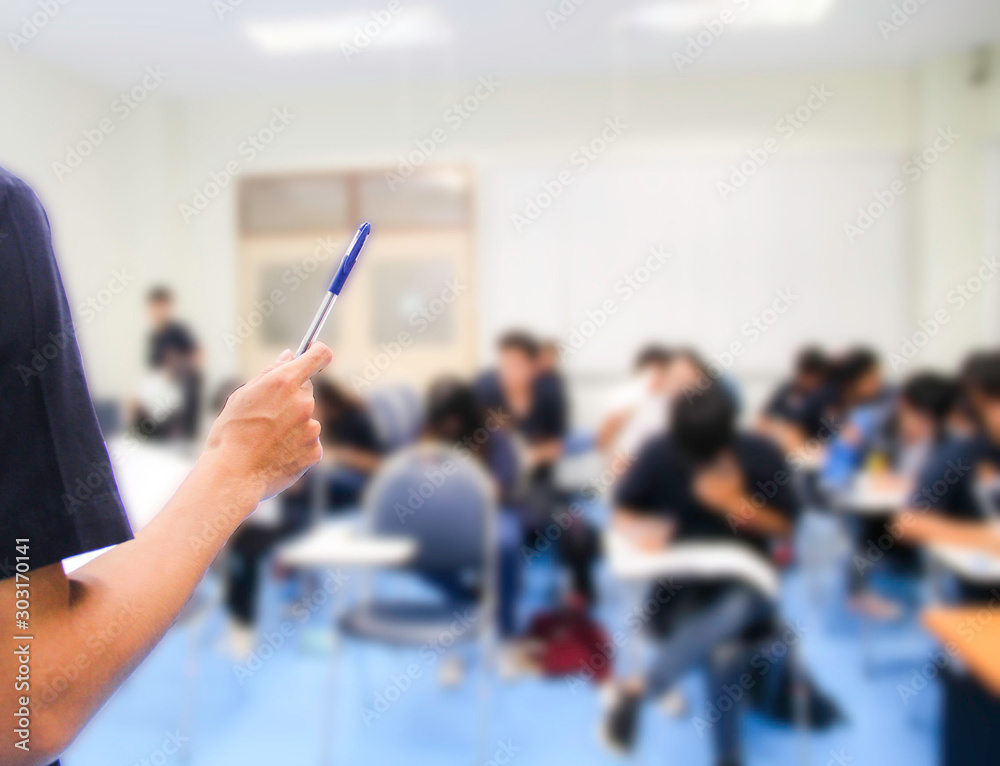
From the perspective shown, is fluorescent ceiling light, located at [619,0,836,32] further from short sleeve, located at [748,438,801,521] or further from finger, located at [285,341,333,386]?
finger, located at [285,341,333,386]

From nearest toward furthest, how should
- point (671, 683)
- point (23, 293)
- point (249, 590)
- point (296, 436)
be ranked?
1. point (23, 293)
2. point (296, 436)
3. point (671, 683)
4. point (249, 590)

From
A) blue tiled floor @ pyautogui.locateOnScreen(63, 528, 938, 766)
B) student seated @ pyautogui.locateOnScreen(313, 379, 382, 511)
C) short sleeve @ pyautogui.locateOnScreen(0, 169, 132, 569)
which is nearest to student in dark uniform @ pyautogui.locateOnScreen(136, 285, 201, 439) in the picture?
student seated @ pyautogui.locateOnScreen(313, 379, 382, 511)

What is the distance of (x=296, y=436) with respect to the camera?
1.88 feet

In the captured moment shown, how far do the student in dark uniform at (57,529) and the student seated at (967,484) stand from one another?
2286 mm

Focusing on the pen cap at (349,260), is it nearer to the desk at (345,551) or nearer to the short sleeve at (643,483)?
the desk at (345,551)

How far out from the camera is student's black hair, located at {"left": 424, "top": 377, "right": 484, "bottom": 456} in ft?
9.27

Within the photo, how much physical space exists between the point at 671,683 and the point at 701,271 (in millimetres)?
3701

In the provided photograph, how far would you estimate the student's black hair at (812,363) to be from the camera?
4211mm

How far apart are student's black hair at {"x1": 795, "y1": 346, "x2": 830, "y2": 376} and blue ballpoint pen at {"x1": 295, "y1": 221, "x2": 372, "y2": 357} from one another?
405cm

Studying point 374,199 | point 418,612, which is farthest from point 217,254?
point 418,612

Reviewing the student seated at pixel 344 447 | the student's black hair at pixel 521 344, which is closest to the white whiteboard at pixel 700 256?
the student's black hair at pixel 521 344

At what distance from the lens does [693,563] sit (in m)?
1.82

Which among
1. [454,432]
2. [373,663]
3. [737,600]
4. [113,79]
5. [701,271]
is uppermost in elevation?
[113,79]

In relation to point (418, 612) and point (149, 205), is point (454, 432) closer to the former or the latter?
point (418, 612)
